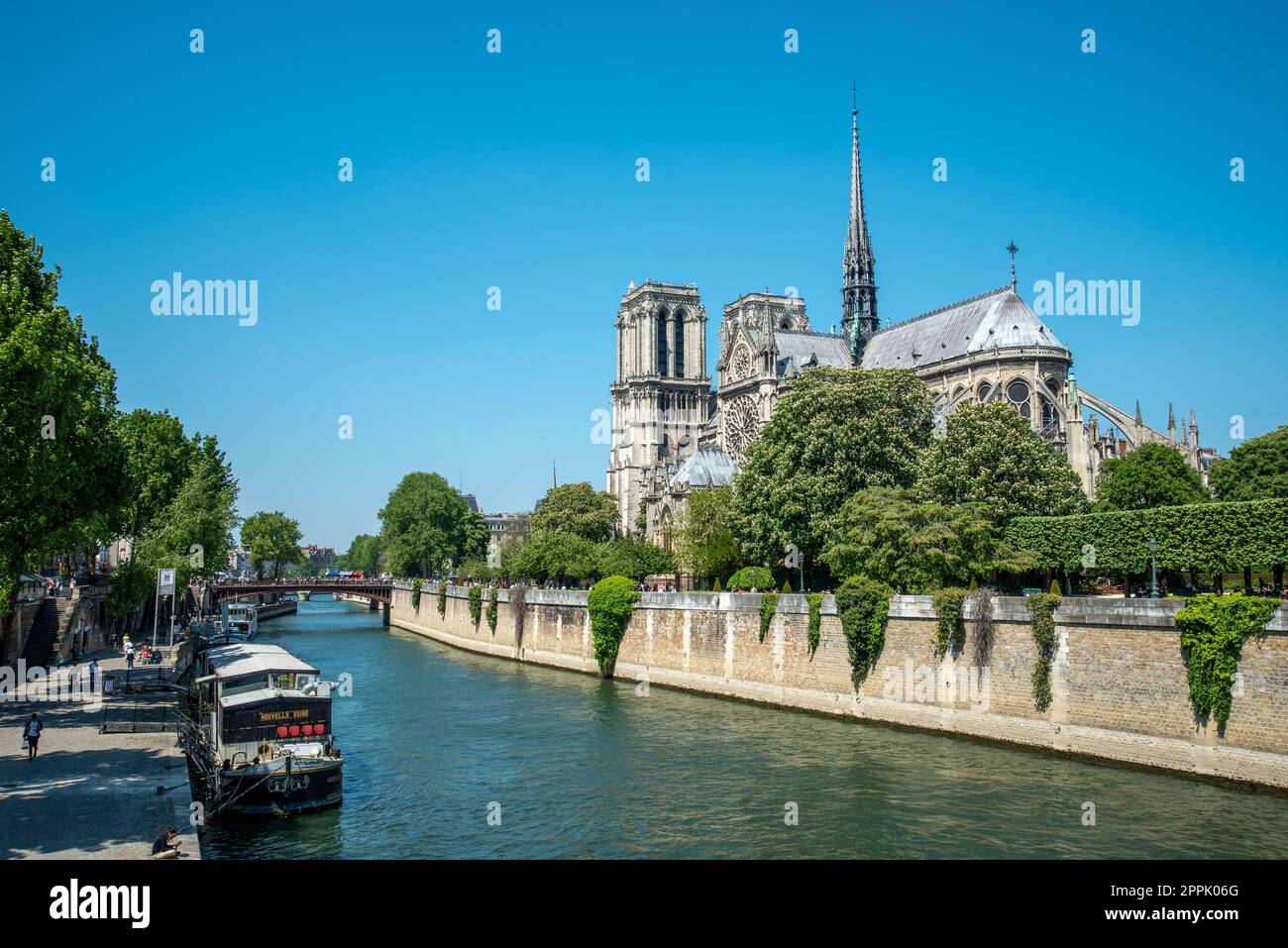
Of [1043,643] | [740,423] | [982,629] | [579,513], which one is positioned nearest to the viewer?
[1043,643]

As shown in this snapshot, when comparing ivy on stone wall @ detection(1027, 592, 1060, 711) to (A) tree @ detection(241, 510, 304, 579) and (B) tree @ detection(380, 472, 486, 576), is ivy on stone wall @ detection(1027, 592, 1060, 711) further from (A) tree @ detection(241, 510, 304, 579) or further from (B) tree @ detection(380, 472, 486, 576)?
(A) tree @ detection(241, 510, 304, 579)

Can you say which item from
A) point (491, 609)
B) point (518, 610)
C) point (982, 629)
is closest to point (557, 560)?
point (491, 609)

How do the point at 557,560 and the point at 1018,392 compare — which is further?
the point at 1018,392

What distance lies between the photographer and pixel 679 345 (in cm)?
13062

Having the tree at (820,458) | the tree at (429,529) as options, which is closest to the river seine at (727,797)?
the tree at (820,458)

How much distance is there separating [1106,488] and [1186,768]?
36.7 metres

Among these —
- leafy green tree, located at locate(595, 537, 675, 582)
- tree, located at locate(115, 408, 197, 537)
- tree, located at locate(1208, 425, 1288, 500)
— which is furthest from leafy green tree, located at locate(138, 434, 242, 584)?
tree, located at locate(1208, 425, 1288, 500)

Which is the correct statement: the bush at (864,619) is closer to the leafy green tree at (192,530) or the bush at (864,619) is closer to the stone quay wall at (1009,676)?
the stone quay wall at (1009,676)

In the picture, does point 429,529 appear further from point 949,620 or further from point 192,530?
point 949,620

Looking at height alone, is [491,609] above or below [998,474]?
below

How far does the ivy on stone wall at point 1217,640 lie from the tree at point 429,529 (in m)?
90.6

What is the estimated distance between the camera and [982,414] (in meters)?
49.2

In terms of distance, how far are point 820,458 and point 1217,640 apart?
25.3 m
